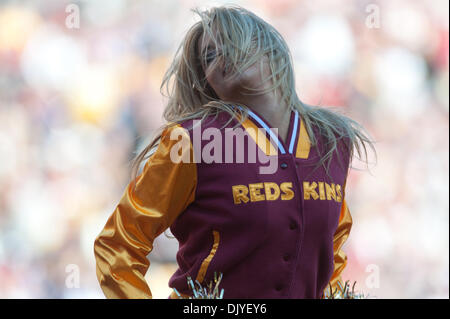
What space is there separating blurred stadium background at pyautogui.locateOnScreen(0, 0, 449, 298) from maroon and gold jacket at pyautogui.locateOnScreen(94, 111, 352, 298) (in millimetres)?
2669

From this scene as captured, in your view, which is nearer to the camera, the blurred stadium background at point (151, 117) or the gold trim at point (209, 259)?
the gold trim at point (209, 259)

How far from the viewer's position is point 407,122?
4.27 m

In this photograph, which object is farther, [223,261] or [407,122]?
[407,122]

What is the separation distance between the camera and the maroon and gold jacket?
3.29 ft

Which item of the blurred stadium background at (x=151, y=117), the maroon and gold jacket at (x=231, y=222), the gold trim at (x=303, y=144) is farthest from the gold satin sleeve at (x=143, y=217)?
the blurred stadium background at (x=151, y=117)

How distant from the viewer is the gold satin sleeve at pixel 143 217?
100 centimetres

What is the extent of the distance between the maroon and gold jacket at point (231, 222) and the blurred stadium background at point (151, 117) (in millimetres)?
2669

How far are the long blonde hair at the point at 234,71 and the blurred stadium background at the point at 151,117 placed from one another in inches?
101

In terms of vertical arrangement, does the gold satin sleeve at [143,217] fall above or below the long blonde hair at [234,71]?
below

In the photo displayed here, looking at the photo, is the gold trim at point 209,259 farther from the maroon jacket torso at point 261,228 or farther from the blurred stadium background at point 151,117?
the blurred stadium background at point 151,117

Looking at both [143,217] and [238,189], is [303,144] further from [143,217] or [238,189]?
[143,217]

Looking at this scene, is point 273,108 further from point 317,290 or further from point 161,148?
point 317,290
